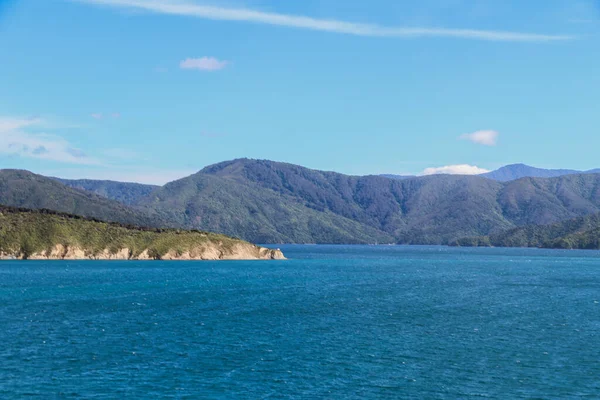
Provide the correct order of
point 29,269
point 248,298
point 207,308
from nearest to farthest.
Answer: point 207,308
point 248,298
point 29,269

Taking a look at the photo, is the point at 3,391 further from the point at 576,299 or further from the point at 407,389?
the point at 576,299

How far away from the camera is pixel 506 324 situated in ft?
275

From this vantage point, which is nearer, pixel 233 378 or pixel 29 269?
pixel 233 378

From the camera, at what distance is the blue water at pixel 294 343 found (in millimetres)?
51469

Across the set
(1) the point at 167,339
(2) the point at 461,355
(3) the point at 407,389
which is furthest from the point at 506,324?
(1) the point at 167,339

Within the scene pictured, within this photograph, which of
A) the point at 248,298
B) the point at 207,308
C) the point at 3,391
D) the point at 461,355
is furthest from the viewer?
the point at 248,298

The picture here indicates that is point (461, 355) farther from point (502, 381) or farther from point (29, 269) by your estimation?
point (29, 269)

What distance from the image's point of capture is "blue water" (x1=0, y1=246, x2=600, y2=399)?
169ft

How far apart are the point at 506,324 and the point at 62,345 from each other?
179 feet

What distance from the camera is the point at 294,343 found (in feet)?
227

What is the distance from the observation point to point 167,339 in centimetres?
7019

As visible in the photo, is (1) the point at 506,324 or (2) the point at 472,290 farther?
(2) the point at 472,290

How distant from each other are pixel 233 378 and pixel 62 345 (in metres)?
22.1

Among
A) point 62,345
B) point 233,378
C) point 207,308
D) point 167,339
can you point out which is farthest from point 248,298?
point 233,378
